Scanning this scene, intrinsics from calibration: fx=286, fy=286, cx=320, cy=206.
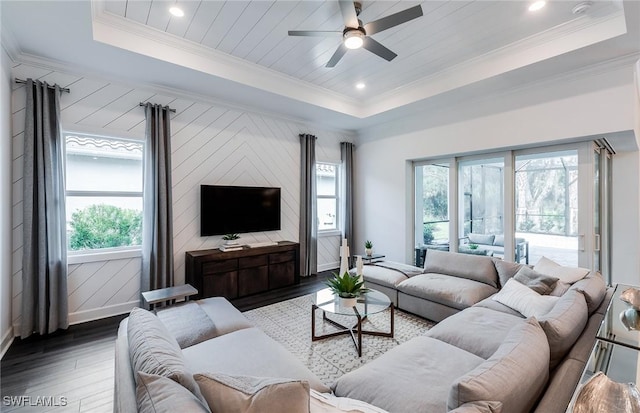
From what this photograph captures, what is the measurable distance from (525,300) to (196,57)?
4.30 m

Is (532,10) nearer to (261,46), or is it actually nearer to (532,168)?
(532,168)

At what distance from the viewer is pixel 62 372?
2400 millimetres

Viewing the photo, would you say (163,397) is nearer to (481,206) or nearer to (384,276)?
(384,276)

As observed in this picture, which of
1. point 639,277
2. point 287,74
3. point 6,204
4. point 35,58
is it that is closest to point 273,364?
point 6,204

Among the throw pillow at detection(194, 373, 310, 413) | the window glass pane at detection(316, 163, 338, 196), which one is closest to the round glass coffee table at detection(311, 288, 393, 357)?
the throw pillow at detection(194, 373, 310, 413)

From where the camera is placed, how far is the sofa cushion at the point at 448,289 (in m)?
3.02

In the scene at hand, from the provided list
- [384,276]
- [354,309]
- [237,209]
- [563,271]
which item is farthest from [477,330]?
[237,209]

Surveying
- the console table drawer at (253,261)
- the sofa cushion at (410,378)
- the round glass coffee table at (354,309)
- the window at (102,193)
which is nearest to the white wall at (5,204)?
the window at (102,193)

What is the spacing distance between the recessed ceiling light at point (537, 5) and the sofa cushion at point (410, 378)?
3.12m

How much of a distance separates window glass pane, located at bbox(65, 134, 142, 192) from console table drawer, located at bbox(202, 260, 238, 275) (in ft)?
4.48

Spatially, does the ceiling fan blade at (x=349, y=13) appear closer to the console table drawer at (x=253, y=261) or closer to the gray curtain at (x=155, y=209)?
the gray curtain at (x=155, y=209)

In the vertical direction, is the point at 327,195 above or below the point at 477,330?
above

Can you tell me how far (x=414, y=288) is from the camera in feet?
11.2

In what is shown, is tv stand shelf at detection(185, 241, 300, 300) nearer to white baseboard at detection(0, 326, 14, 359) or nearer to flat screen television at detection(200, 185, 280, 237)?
flat screen television at detection(200, 185, 280, 237)
